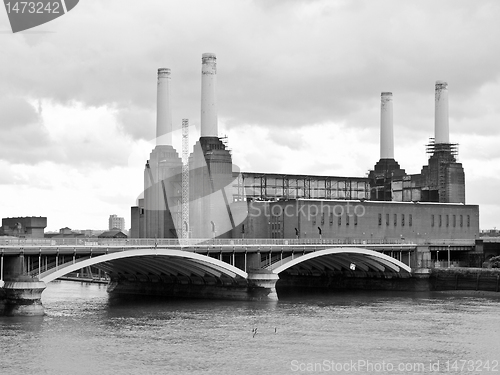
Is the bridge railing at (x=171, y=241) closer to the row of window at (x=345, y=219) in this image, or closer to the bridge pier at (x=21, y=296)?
the row of window at (x=345, y=219)

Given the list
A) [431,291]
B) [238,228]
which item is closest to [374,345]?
[431,291]

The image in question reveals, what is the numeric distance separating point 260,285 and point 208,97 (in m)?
34.3

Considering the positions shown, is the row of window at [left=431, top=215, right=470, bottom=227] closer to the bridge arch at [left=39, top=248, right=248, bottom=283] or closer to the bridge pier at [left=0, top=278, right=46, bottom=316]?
the bridge arch at [left=39, top=248, right=248, bottom=283]

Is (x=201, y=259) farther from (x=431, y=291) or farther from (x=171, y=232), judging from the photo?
(x=171, y=232)

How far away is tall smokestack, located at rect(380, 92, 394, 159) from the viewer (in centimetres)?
13025

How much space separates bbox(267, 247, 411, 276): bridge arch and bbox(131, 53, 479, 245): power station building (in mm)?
8837

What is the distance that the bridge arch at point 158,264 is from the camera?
69875 millimetres

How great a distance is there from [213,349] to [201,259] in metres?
24.1

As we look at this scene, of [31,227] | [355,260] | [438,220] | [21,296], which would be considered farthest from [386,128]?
[21,296]

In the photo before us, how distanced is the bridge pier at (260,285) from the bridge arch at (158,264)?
79 centimetres

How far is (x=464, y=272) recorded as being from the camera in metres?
96.4

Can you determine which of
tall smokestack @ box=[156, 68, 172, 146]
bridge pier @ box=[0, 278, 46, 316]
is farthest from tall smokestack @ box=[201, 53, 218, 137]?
bridge pier @ box=[0, 278, 46, 316]

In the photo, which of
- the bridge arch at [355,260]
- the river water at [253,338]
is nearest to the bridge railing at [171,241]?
the bridge arch at [355,260]

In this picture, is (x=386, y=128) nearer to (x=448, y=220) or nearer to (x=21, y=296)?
(x=448, y=220)
